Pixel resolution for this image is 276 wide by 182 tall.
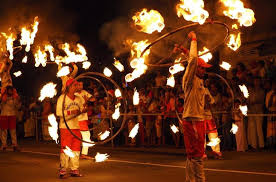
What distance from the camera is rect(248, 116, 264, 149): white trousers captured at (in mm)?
13141

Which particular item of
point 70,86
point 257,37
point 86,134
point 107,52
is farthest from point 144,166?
Result: point 107,52

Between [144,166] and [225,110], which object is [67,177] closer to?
[144,166]

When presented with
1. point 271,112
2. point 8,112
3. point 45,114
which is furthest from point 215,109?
point 45,114

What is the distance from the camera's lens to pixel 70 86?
9.75 meters

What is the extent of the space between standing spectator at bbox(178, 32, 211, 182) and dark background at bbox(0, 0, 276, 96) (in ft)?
25.3

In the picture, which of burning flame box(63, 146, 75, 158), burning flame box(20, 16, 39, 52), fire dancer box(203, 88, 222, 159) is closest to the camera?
burning flame box(63, 146, 75, 158)

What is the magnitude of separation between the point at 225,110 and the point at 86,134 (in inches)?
155

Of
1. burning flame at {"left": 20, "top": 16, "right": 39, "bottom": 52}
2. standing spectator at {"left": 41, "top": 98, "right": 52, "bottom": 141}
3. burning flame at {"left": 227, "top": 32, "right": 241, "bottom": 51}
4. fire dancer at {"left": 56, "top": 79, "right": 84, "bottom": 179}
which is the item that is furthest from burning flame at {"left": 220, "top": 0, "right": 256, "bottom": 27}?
standing spectator at {"left": 41, "top": 98, "right": 52, "bottom": 141}

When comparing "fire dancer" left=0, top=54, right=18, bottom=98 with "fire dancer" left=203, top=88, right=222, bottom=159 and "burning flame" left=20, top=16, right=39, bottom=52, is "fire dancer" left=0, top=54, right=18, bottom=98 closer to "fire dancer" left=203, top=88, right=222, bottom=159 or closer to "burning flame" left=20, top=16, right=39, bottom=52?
"burning flame" left=20, top=16, right=39, bottom=52

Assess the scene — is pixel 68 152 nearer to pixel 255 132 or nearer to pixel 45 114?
pixel 255 132

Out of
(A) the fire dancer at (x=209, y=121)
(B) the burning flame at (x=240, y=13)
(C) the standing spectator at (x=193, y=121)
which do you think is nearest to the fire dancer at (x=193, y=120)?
(C) the standing spectator at (x=193, y=121)

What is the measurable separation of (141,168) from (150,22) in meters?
3.35

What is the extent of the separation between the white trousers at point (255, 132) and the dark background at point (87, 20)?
3.60 m

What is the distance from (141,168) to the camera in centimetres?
1080
